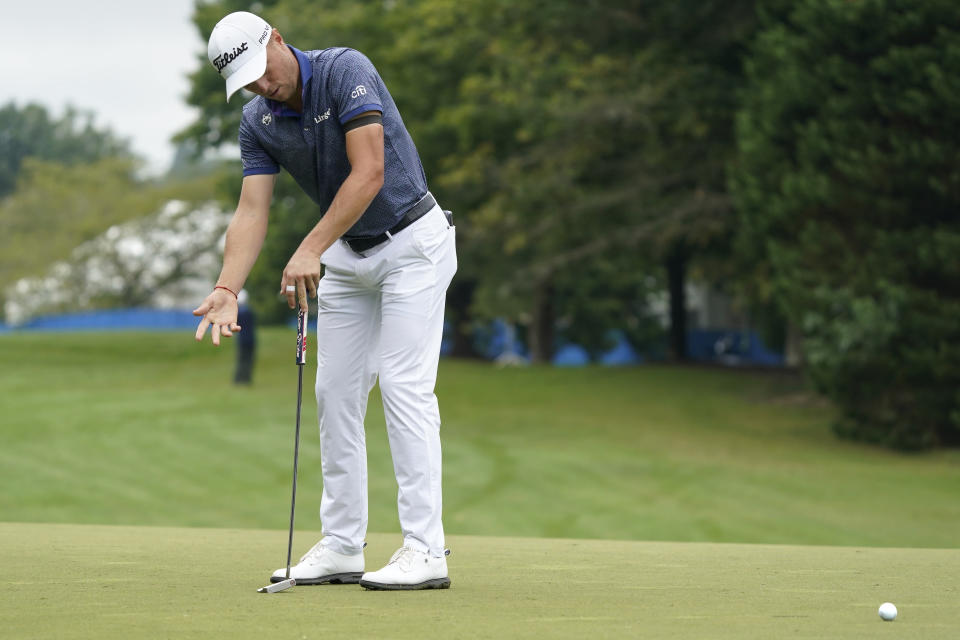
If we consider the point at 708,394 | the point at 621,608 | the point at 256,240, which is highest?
the point at 256,240

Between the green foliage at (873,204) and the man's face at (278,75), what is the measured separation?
1354 cm

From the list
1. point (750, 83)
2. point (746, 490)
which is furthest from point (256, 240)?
point (750, 83)

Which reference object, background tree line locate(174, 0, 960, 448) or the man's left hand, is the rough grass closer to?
background tree line locate(174, 0, 960, 448)

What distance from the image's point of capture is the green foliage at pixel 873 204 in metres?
17.1

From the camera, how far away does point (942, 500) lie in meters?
15.9

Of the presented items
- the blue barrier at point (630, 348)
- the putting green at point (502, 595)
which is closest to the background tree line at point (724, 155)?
the putting green at point (502, 595)

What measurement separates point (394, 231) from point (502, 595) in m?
1.46

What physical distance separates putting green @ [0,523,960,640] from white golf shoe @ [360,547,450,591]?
67mm

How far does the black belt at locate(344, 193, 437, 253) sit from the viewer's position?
514 cm

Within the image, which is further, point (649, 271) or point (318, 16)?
point (649, 271)

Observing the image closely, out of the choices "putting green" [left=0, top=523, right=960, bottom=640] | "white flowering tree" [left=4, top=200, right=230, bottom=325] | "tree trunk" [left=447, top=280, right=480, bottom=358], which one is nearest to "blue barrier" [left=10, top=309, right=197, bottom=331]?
"white flowering tree" [left=4, top=200, right=230, bottom=325]

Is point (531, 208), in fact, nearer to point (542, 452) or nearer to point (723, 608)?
point (542, 452)

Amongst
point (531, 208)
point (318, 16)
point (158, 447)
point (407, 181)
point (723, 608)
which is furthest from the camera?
point (318, 16)

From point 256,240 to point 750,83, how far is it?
17.8m
